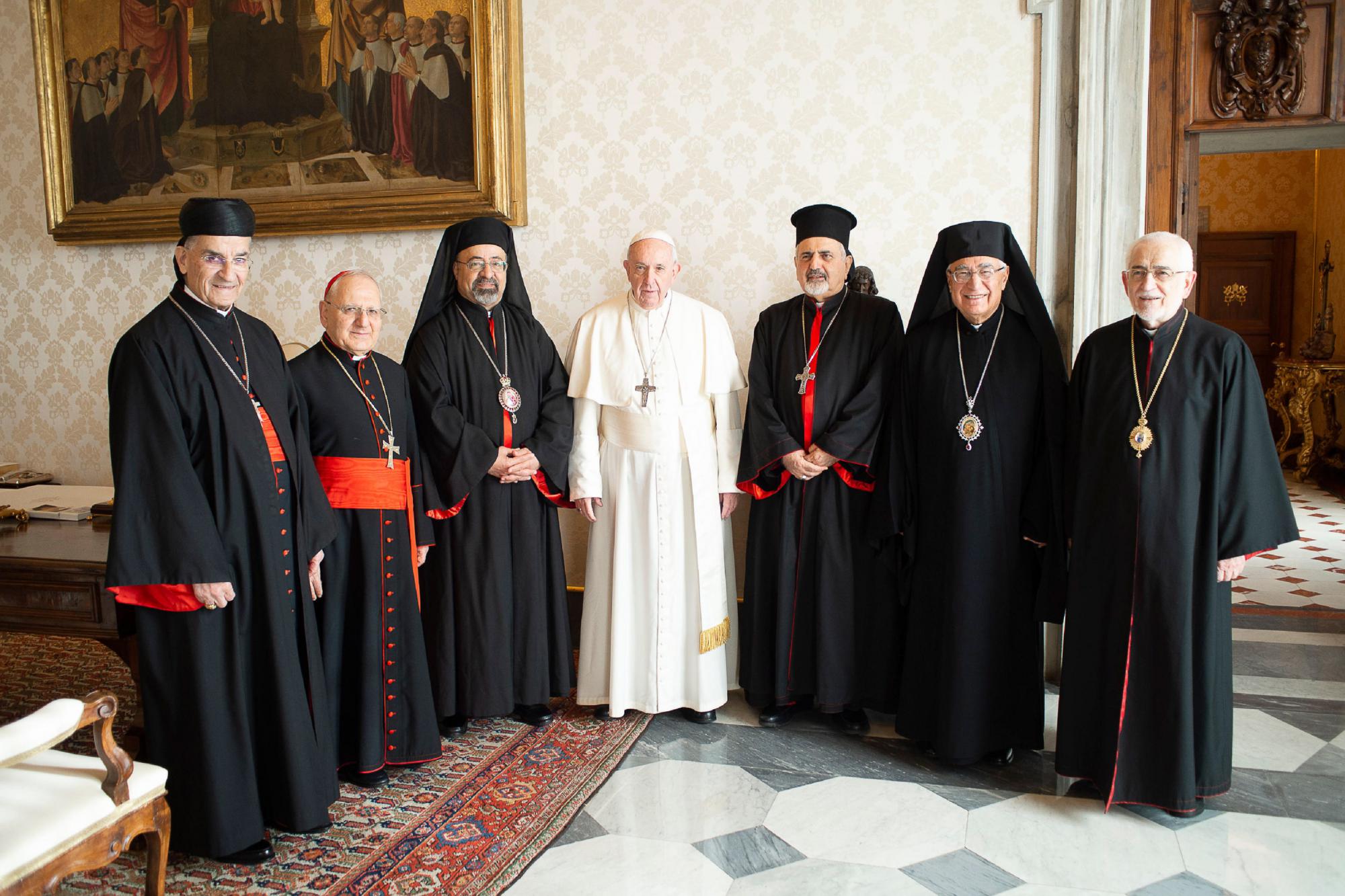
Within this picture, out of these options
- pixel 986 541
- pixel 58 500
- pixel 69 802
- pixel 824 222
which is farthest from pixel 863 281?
pixel 58 500

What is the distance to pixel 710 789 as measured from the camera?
3.60 meters

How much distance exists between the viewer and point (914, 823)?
10.9 feet

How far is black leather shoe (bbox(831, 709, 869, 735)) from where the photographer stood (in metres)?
4.09

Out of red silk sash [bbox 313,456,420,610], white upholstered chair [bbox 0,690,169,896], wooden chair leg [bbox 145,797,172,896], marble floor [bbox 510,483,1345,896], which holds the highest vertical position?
red silk sash [bbox 313,456,420,610]

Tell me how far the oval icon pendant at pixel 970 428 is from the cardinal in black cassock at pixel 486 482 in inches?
61.4

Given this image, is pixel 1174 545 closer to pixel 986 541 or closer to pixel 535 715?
pixel 986 541

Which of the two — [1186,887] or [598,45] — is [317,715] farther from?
[598,45]

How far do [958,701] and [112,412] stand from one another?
9.55 feet

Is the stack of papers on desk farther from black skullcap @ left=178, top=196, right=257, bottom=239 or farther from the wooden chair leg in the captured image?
the wooden chair leg

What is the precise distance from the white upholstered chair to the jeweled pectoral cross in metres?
2.22

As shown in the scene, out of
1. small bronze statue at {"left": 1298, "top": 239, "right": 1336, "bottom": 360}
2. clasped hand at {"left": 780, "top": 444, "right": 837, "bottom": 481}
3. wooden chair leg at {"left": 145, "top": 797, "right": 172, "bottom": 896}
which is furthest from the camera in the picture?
small bronze statue at {"left": 1298, "top": 239, "right": 1336, "bottom": 360}

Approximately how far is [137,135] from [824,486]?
14.5 feet

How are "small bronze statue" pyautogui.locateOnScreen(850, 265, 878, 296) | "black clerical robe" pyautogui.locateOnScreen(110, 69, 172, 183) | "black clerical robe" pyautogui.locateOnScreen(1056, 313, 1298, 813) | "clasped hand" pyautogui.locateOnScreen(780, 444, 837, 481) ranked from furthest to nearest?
"black clerical robe" pyautogui.locateOnScreen(110, 69, 172, 183), "small bronze statue" pyautogui.locateOnScreen(850, 265, 878, 296), "clasped hand" pyautogui.locateOnScreen(780, 444, 837, 481), "black clerical robe" pyautogui.locateOnScreen(1056, 313, 1298, 813)

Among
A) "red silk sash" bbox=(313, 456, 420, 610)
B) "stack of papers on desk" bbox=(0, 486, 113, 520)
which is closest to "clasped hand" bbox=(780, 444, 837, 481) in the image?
"red silk sash" bbox=(313, 456, 420, 610)
